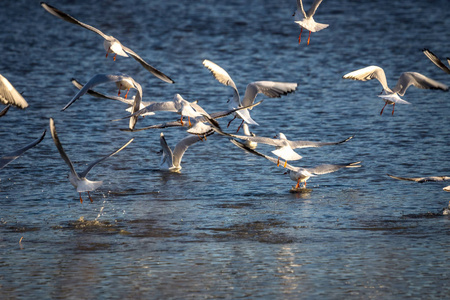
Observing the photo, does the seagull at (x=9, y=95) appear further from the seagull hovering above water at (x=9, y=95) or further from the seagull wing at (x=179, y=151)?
the seagull wing at (x=179, y=151)

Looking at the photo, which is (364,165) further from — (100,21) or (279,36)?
(100,21)

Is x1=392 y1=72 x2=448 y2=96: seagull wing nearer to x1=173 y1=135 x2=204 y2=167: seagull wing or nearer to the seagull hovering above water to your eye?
x1=173 y1=135 x2=204 y2=167: seagull wing

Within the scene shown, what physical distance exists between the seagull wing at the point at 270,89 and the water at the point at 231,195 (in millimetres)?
1405

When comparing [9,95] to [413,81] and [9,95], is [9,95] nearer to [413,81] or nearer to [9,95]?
[9,95]

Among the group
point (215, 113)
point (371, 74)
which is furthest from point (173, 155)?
point (371, 74)

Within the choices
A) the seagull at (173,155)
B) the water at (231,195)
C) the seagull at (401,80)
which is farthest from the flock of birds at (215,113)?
the seagull at (173,155)

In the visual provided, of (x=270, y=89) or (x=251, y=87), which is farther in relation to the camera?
(x=251, y=87)

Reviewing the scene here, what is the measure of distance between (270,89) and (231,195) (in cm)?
161

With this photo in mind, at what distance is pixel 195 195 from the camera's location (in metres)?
12.3

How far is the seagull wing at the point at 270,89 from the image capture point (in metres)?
11.6

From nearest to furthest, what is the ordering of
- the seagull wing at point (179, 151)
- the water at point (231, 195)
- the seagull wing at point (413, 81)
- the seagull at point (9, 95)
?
the water at point (231, 195) < the seagull at point (9, 95) < the seagull wing at point (413, 81) < the seagull wing at point (179, 151)

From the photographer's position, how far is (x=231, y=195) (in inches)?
484

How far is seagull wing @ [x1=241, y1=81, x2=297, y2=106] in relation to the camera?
1159 cm

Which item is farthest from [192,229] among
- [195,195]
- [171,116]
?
[171,116]
